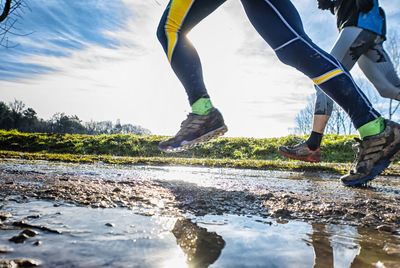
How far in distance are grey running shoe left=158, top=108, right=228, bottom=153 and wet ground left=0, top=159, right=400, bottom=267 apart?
791 mm

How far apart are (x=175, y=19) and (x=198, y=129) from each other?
0.89 meters

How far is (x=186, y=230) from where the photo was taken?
93cm

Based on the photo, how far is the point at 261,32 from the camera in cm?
218

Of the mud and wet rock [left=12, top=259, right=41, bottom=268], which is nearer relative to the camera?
wet rock [left=12, top=259, right=41, bottom=268]

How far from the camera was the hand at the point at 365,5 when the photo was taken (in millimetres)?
2469

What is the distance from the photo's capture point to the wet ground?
691 mm

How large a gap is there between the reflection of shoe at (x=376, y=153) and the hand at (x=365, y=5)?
1103 mm

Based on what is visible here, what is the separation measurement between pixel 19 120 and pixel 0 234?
2117 inches

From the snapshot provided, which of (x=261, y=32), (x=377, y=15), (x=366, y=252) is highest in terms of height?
(x=377, y=15)

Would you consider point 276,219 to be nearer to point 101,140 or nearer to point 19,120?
point 101,140

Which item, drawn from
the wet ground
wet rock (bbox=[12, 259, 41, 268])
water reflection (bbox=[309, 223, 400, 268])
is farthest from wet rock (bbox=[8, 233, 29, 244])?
water reflection (bbox=[309, 223, 400, 268])

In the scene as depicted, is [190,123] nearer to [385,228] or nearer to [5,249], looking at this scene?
[385,228]

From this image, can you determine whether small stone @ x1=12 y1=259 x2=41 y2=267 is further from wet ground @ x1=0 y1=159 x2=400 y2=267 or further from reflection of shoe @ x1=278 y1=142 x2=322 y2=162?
reflection of shoe @ x1=278 y1=142 x2=322 y2=162

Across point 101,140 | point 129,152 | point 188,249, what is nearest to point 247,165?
point 188,249
